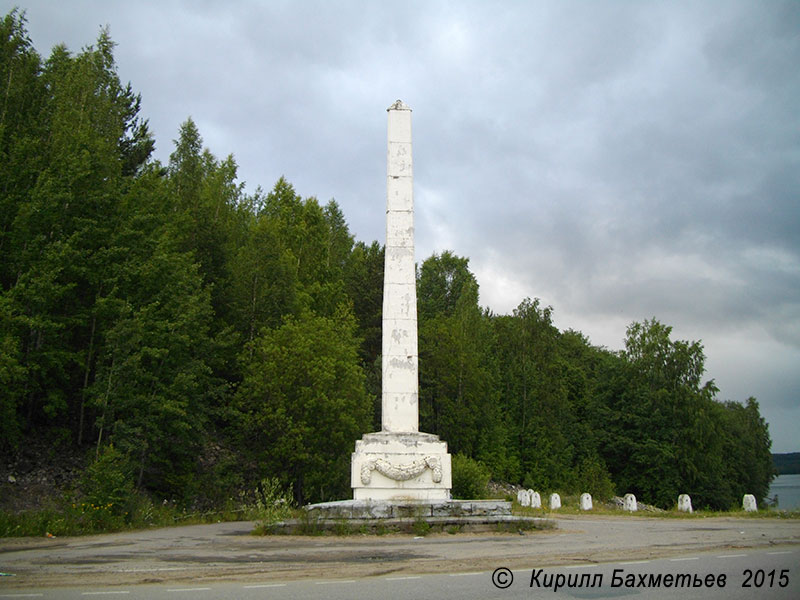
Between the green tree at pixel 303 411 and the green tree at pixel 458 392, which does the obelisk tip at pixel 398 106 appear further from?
the green tree at pixel 458 392

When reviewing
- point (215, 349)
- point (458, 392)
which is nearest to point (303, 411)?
point (215, 349)

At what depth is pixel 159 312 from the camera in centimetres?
2262

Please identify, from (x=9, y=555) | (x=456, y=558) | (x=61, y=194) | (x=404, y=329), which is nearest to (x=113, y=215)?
A: (x=61, y=194)

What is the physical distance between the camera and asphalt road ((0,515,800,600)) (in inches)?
258

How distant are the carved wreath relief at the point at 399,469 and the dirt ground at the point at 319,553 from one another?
300 cm

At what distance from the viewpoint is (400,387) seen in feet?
55.6

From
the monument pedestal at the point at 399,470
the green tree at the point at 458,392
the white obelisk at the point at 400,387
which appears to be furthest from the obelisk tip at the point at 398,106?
the green tree at the point at 458,392

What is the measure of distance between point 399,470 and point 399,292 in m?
4.68

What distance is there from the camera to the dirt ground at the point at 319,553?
25.5 ft

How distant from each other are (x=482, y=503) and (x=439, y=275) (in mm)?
45200

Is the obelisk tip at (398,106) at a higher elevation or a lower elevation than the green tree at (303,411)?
higher

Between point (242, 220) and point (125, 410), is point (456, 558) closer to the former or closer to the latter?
point (125, 410)

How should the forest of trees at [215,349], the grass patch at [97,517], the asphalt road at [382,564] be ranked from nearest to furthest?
the asphalt road at [382,564]
the grass patch at [97,517]
the forest of trees at [215,349]

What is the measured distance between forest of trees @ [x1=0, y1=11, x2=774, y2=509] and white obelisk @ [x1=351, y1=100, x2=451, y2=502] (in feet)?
25.3
